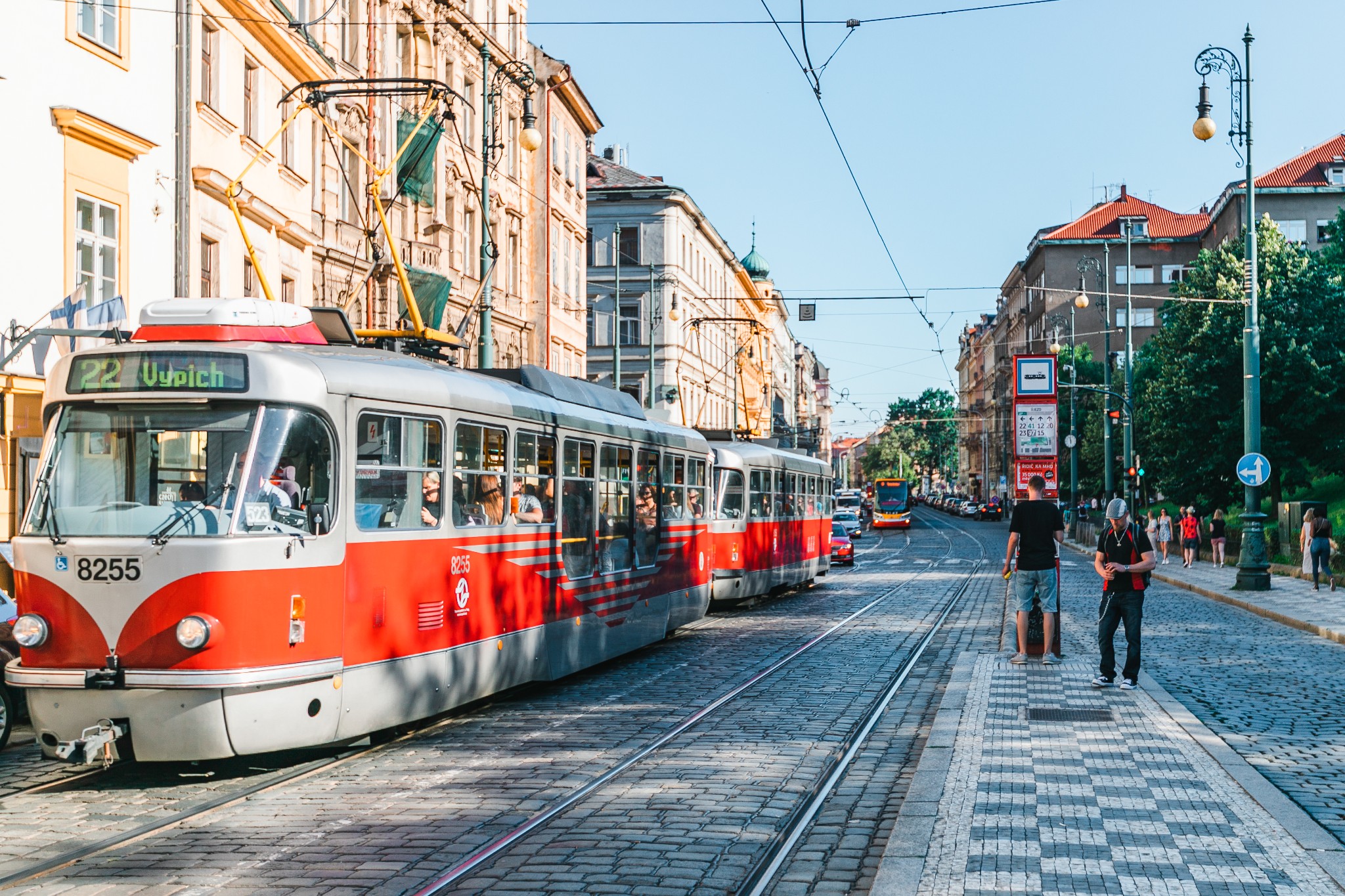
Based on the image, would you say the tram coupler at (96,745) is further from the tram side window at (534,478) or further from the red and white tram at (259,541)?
the tram side window at (534,478)

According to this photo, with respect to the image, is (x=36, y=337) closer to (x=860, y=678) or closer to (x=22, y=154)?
(x=22, y=154)

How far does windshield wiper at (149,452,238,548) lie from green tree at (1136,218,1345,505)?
4012cm

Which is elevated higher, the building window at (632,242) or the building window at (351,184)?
the building window at (632,242)

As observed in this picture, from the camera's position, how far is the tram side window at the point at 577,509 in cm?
1330

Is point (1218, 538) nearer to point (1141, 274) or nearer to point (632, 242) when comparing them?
point (632, 242)

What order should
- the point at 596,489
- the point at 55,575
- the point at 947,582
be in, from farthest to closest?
the point at 947,582, the point at 596,489, the point at 55,575

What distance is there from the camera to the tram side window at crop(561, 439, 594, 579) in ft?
43.6

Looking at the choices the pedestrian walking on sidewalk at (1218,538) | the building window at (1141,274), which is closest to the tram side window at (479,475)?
the pedestrian walking on sidewalk at (1218,538)

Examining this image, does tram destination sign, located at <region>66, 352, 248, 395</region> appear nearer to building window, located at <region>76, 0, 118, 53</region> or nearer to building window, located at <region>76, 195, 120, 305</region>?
building window, located at <region>76, 195, 120, 305</region>

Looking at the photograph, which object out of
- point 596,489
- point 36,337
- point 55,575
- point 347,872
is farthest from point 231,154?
point 347,872

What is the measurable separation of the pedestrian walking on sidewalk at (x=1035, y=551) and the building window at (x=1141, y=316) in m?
84.9

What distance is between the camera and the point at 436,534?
1052 centimetres

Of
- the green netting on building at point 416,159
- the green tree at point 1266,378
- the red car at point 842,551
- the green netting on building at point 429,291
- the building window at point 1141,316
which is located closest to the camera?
the green netting on building at point 429,291

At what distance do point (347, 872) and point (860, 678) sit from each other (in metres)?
8.46
